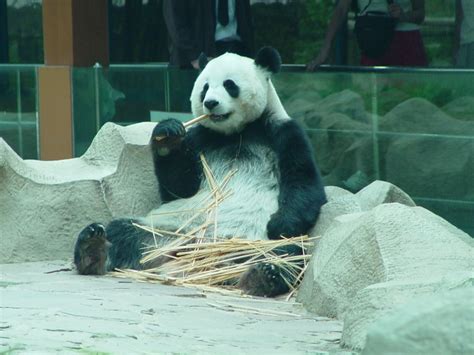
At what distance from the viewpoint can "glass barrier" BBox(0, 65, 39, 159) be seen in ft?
32.8

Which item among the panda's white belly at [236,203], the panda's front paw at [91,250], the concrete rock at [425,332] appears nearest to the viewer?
the concrete rock at [425,332]

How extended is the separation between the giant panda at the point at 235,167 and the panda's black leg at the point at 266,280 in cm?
29

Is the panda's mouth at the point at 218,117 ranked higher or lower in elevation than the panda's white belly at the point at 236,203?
higher

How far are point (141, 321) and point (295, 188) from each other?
2.12m

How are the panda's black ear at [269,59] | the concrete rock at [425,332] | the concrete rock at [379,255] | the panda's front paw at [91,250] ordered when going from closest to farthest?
the concrete rock at [425,332]
the concrete rock at [379,255]
the panda's front paw at [91,250]
the panda's black ear at [269,59]

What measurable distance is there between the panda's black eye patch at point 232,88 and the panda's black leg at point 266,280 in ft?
3.91

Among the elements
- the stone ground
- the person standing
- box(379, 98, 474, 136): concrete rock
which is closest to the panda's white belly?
the stone ground

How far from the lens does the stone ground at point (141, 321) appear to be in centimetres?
418

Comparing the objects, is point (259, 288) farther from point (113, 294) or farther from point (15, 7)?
point (15, 7)

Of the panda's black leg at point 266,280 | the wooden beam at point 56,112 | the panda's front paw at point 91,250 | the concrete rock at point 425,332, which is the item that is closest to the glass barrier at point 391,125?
the wooden beam at point 56,112

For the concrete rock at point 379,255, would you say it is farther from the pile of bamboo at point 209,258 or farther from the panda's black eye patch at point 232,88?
the panda's black eye patch at point 232,88

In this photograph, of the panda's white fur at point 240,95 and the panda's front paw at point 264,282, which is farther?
the panda's white fur at point 240,95

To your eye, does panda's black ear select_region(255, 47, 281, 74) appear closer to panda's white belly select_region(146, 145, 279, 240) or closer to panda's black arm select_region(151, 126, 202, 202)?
panda's white belly select_region(146, 145, 279, 240)

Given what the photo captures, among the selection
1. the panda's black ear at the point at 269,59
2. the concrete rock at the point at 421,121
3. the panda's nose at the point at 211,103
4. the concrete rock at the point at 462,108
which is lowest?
the concrete rock at the point at 421,121
